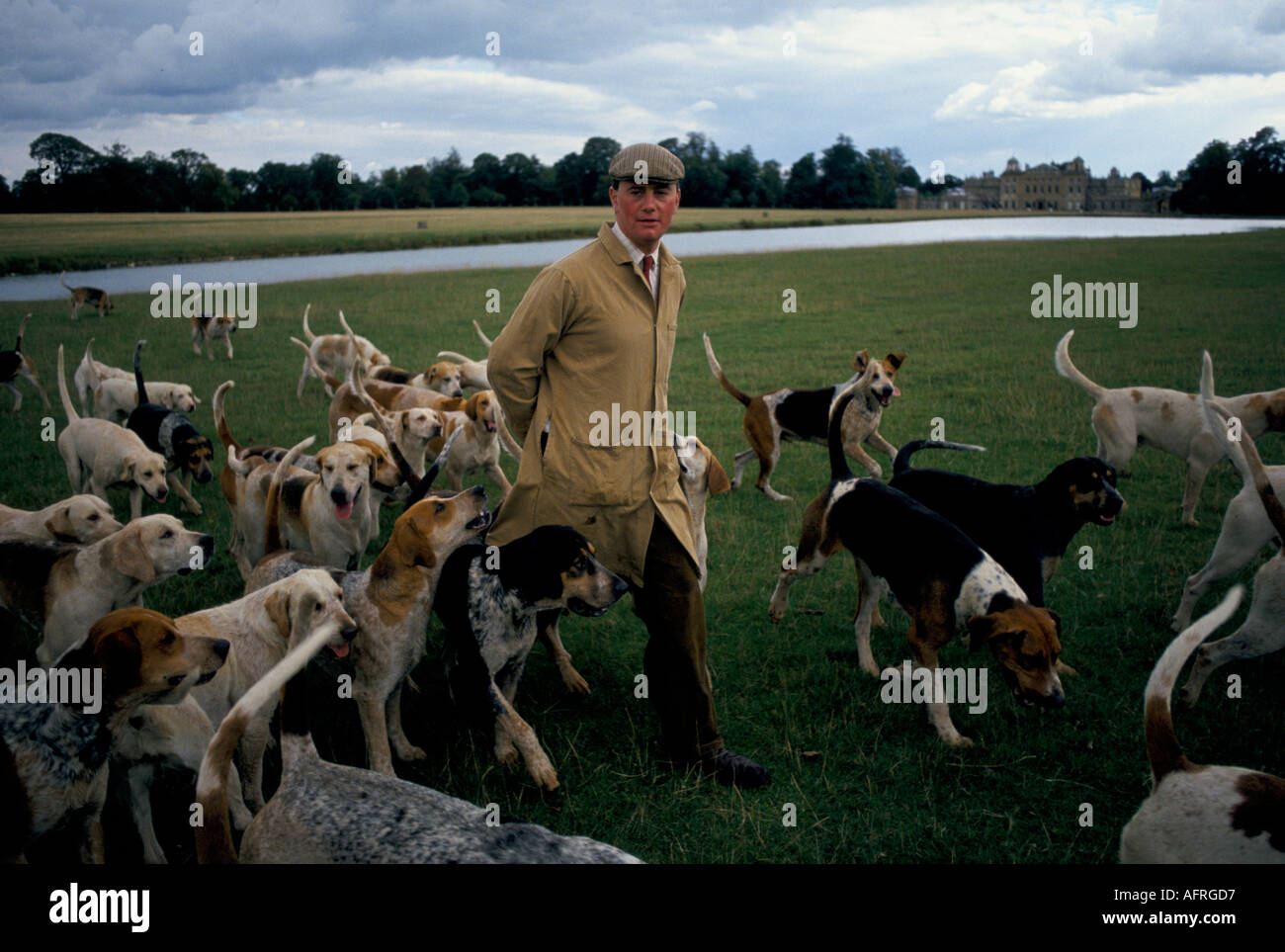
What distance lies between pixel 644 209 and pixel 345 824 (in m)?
2.81

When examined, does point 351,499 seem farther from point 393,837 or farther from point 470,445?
point 393,837

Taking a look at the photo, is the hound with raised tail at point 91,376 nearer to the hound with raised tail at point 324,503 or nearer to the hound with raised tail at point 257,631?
the hound with raised tail at point 324,503

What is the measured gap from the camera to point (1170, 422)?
823cm

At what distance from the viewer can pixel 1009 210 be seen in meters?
108

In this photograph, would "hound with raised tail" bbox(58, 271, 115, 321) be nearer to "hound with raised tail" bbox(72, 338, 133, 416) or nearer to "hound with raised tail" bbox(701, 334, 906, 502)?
"hound with raised tail" bbox(72, 338, 133, 416)

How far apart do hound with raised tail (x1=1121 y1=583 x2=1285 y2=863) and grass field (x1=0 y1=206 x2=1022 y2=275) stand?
20.1 meters

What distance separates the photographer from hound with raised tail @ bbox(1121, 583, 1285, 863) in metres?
2.70

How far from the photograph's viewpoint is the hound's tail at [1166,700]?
2891 mm

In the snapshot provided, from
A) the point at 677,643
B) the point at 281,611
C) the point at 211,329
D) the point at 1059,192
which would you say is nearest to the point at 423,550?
the point at 281,611

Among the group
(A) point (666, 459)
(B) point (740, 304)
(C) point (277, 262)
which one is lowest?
(A) point (666, 459)

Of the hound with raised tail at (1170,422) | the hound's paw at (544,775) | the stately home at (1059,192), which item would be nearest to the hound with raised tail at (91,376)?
the hound's paw at (544,775)

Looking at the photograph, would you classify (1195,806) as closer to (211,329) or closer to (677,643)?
(677,643)
